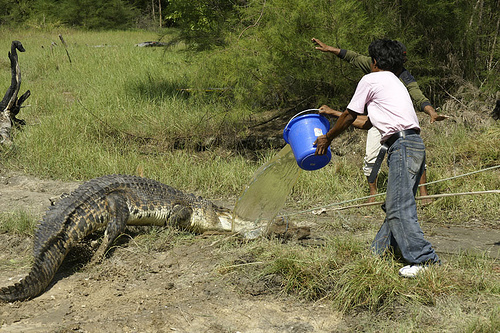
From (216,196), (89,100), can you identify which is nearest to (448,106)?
(216,196)

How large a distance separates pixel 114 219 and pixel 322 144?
2290mm

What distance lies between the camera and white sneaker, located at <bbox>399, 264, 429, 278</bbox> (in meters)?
3.68

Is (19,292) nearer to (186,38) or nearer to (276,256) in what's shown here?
(276,256)

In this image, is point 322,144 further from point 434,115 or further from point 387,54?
point 434,115

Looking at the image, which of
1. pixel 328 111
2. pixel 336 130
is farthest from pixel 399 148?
pixel 328 111

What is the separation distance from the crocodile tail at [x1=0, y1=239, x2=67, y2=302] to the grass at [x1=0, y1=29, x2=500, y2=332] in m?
0.85

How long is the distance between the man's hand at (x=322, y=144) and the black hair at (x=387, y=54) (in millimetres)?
755

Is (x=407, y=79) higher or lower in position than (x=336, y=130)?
higher

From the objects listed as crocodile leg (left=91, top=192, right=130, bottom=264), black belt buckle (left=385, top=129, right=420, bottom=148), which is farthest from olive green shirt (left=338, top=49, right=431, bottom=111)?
crocodile leg (left=91, top=192, right=130, bottom=264)

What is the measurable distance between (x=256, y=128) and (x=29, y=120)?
4.25 meters

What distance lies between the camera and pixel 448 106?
7.92m

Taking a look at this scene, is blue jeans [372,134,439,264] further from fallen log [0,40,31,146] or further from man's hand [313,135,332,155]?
fallen log [0,40,31,146]

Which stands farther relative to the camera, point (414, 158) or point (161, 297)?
point (161, 297)

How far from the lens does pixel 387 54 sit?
387cm
